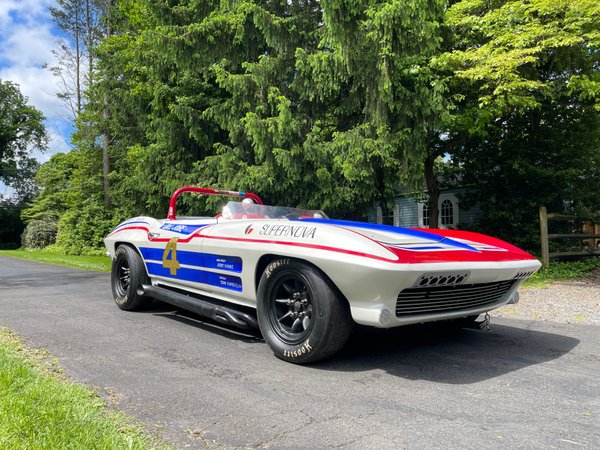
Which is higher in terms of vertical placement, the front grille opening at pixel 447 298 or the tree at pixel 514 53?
the tree at pixel 514 53

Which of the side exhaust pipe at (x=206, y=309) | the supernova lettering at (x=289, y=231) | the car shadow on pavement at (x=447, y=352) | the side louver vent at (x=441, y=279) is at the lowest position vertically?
the car shadow on pavement at (x=447, y=352)

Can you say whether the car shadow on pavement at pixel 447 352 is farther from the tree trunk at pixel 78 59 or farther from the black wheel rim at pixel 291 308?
the tree trunk at pixel 78 59

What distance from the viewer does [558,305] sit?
6504 millimetres

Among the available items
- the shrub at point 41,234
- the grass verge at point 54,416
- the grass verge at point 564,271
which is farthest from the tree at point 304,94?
the shrub at point 41,234

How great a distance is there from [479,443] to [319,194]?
25.6 feet

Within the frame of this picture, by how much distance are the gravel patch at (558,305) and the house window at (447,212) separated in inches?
414

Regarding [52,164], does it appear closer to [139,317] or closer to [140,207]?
[140,207]

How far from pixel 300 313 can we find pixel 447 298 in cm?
110

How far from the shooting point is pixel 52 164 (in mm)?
38188

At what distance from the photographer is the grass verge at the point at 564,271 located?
9.60 m

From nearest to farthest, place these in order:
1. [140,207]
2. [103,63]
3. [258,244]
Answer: [258,244] → [140,207] → [103,63]

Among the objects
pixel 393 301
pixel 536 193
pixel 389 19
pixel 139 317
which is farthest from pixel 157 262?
pixel 536 193

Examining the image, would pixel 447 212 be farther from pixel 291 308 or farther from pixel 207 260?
pixel 291 308

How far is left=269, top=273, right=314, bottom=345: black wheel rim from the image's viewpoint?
342 cm
